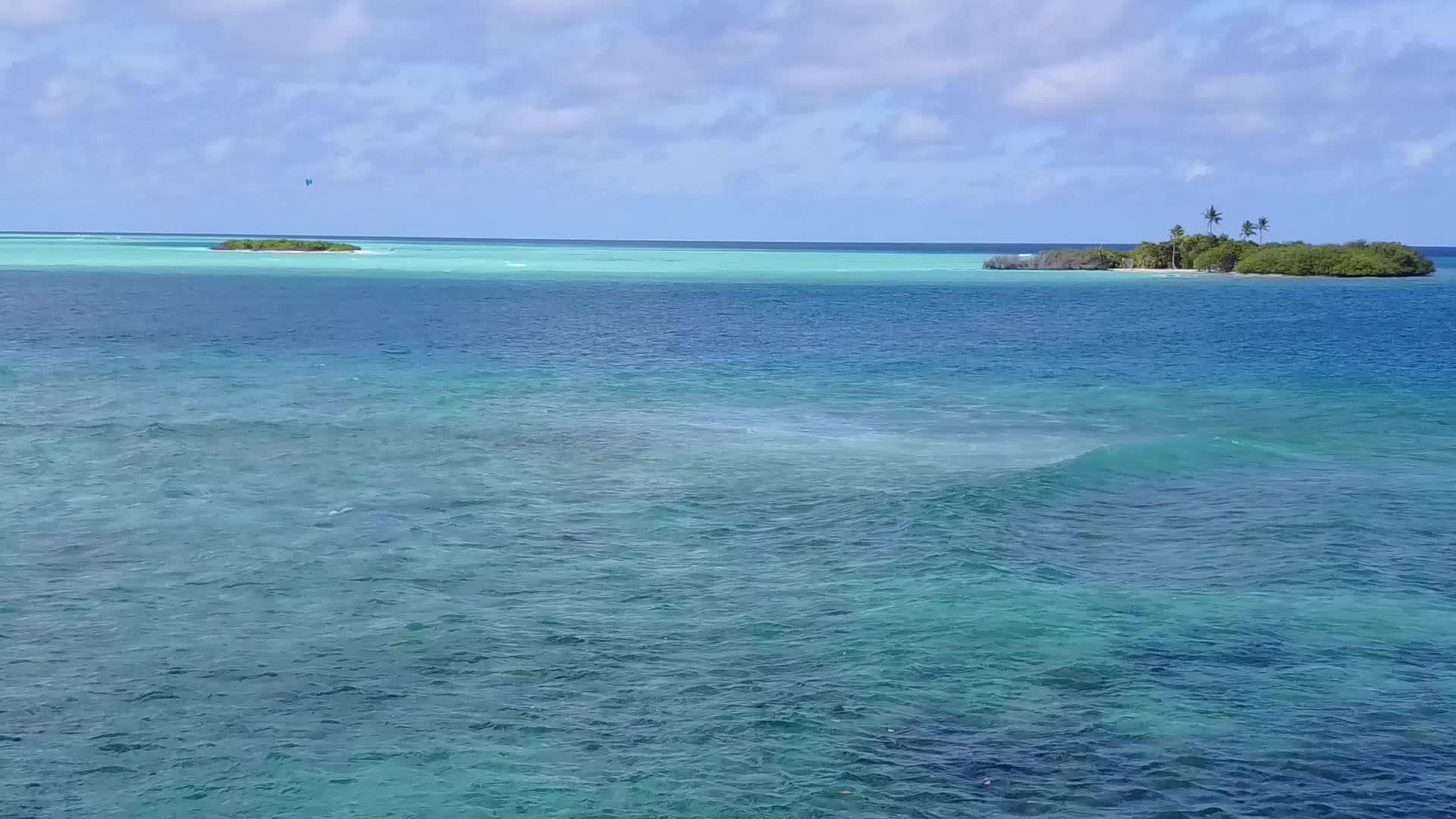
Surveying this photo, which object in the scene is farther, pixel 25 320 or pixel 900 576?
pixel 25 320

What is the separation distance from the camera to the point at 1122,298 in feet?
353

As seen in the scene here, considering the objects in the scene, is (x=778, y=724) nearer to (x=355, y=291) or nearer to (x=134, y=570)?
(x=134, y=570)

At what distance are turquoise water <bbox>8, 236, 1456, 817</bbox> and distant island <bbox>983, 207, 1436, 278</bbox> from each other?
115 meters

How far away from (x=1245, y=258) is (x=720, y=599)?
148623 millimetres

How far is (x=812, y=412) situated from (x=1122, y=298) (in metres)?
75.1

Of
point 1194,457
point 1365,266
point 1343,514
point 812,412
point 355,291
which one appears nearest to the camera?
point 1343,514

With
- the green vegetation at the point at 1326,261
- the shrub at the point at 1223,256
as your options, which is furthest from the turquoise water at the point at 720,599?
the shrub at the point at 1223,256

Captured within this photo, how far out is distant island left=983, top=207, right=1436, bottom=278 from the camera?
493 feet

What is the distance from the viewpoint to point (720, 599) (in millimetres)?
19016

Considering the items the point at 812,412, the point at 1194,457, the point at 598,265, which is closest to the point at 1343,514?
the point at 1194,457

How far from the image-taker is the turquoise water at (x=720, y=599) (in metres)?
13.1

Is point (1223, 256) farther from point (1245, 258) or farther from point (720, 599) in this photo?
point (720, 599)

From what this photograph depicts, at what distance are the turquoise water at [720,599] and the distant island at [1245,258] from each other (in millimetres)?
114506

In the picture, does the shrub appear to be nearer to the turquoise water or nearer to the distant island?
the distant island
